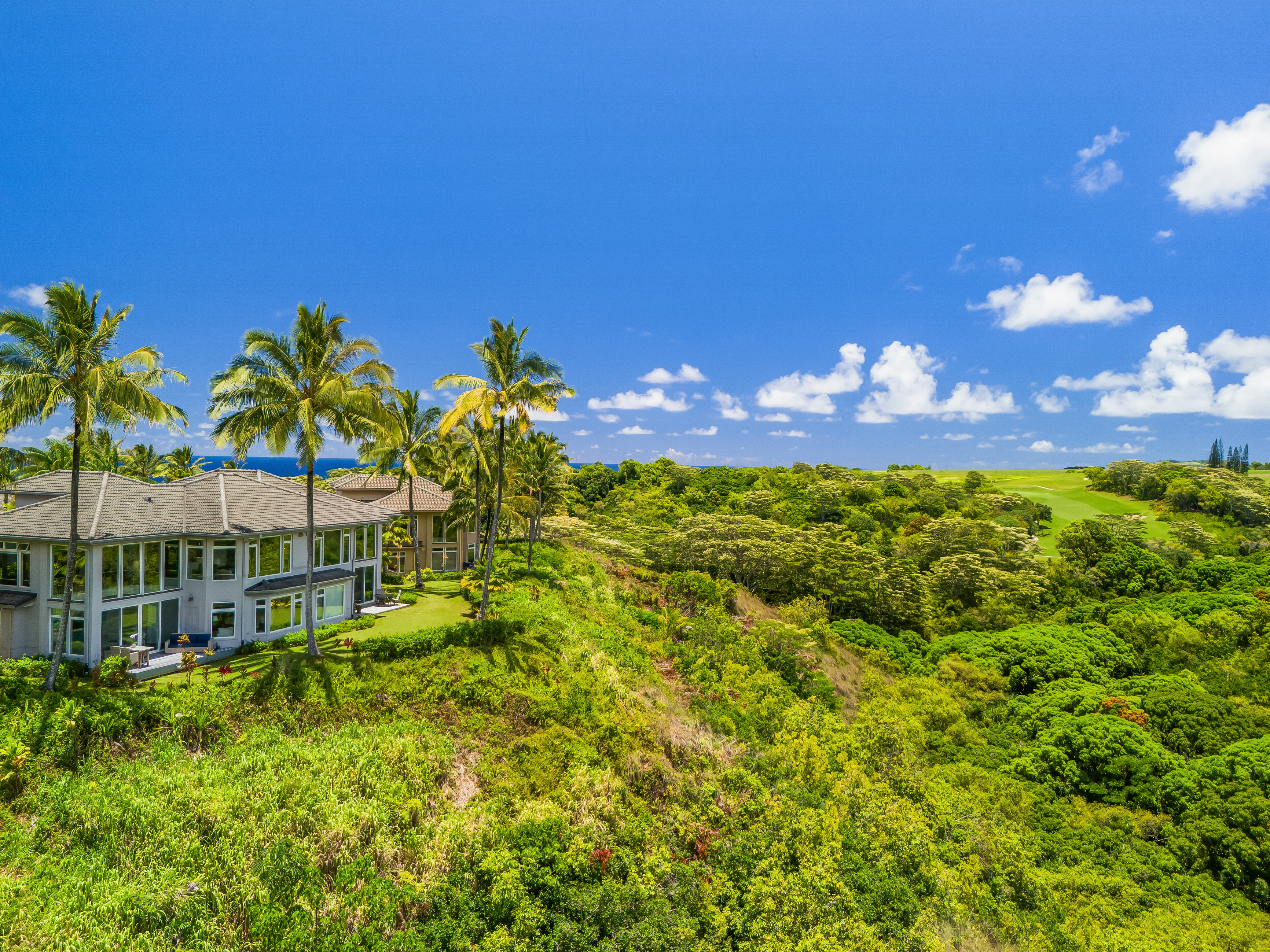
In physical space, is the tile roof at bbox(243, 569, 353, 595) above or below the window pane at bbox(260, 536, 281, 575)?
below

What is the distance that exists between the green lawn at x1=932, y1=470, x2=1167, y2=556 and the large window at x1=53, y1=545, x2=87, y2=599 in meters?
81.0

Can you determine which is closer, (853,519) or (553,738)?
(553,738)

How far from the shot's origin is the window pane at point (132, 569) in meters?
18.8

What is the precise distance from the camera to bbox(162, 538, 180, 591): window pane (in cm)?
2011

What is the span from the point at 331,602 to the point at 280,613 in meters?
2.25

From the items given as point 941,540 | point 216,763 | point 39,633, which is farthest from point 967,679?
point 39,633

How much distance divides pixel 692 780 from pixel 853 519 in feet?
188

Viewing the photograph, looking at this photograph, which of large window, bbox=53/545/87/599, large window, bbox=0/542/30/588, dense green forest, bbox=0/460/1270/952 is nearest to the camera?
dense green forest, bbox=0/460/1270/952

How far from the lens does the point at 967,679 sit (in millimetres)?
38031

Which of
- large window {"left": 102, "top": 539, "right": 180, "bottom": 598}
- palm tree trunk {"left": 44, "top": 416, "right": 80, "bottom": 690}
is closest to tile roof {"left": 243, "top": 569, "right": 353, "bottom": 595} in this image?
large window {"left": 102, "top": 539, "right": 180, "bottom": 598}

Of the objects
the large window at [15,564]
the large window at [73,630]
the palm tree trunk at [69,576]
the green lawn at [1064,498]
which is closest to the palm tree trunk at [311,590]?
the palm tree trunk at [69,576]

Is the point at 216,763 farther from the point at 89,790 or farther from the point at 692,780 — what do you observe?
the point at 692,780

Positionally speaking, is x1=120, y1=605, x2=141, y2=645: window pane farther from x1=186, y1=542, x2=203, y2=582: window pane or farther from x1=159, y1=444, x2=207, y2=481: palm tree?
x1=159, y1=444, x2=207, y2=481: palm tree

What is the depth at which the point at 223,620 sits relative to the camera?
20.8 meters
